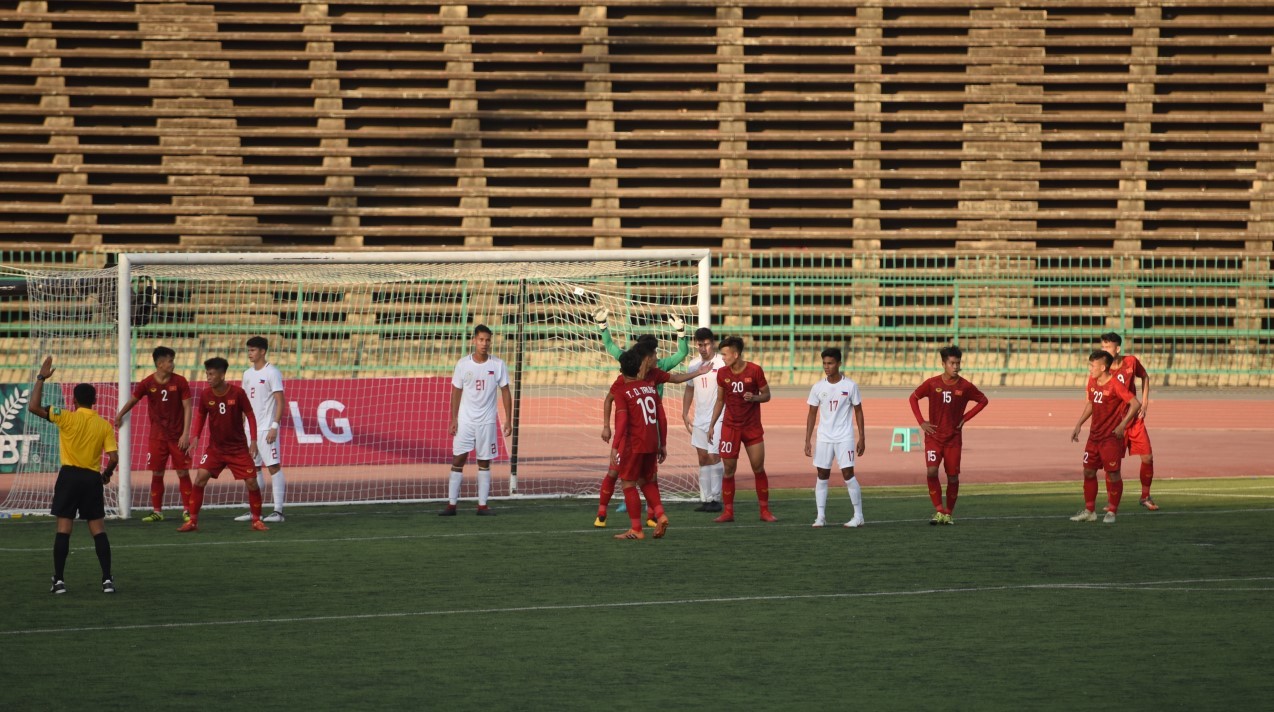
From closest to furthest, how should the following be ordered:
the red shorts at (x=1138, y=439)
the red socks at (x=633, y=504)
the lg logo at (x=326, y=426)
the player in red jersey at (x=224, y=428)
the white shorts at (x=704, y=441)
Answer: the red socks at (x=633, y=504) → the player in red jersey at (x=224, y=428) → the white shorts at (x=704, y=441) → the red shorts at (x=1138, y=439) → the lg logo at (x=326, y=426)

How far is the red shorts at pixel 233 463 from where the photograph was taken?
44.0ft

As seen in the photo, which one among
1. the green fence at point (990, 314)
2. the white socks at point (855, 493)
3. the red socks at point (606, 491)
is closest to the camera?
the white socks at point (855, 493)

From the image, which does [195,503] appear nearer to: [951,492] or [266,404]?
[266,404]

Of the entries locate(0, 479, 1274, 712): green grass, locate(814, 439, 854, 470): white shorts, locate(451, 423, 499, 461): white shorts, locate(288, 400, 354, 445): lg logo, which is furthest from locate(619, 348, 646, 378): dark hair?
locate(288, 400, 354, 445): lg logo

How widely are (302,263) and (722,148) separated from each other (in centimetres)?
1628

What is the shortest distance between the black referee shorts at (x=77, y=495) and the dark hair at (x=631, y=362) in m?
4.34

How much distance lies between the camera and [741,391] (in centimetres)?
1361

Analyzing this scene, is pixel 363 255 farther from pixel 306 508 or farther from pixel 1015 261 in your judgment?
pixel 1015 261

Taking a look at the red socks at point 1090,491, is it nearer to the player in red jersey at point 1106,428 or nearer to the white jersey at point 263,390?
the player in red jersey at point 1106,428

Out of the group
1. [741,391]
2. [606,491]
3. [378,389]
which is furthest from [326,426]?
[741,391]

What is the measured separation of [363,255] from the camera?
15445mm

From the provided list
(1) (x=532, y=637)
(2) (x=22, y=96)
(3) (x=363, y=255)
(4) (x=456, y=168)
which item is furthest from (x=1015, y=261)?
(1) (x=532, y=637)

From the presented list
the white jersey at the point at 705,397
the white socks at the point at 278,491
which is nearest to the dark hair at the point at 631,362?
the white jersey at the point at 705,397

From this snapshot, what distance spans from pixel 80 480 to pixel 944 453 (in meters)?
7.37
